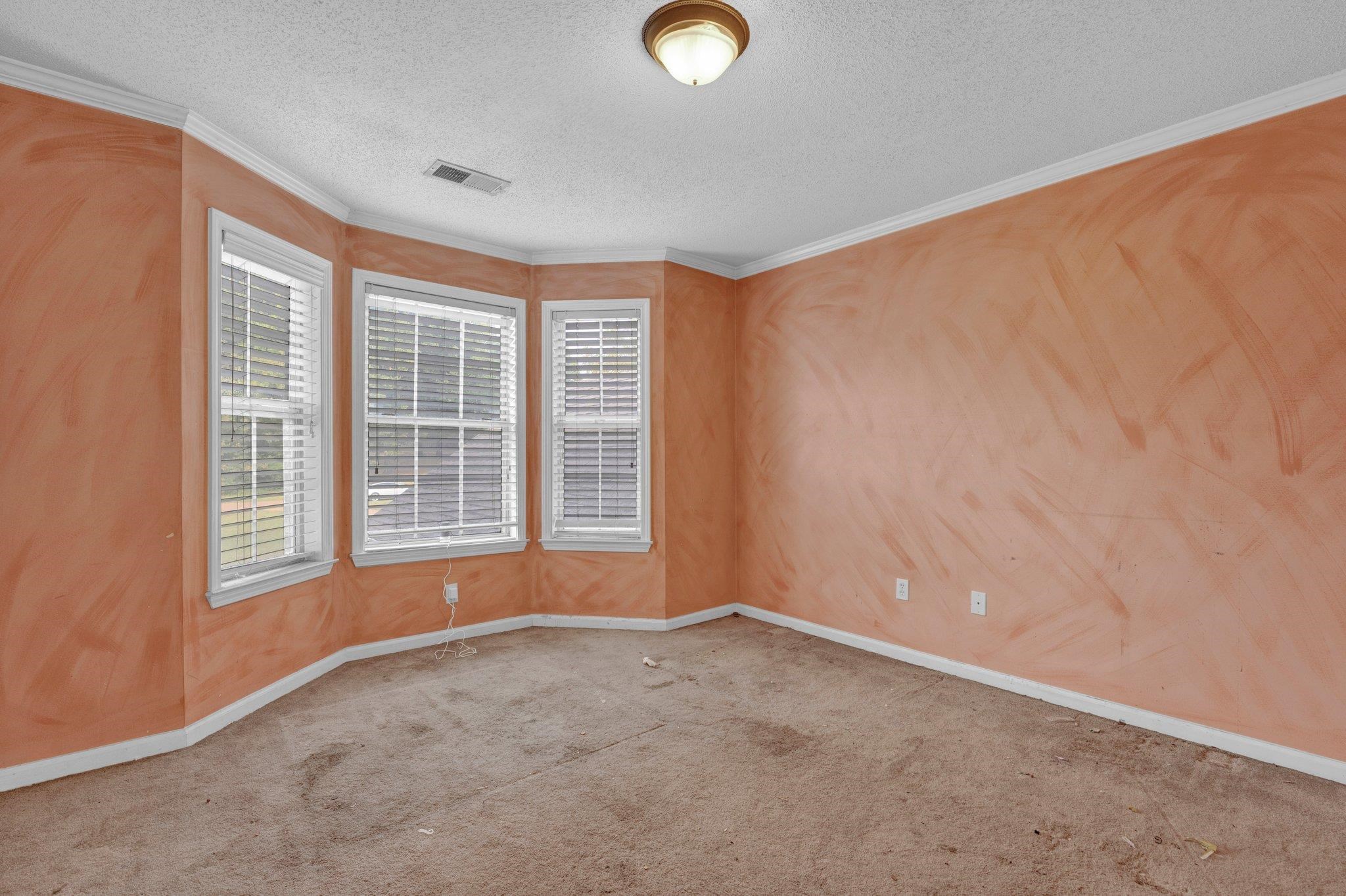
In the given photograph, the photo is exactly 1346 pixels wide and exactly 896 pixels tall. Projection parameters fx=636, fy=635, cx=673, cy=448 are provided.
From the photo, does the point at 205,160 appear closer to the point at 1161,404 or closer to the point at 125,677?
the point at 125,677

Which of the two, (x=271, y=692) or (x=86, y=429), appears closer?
(x=86, y=429)

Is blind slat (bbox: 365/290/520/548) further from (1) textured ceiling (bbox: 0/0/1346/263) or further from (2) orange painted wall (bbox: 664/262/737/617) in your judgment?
(2) orange painted wall (bbox: 664/262/737/617)

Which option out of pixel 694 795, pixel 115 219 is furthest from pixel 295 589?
pixel 694 795

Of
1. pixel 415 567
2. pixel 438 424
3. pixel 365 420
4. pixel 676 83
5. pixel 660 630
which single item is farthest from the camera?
pixel 660 630

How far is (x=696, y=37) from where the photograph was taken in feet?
6.71

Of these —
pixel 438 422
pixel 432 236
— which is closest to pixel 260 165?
pixel 432 236

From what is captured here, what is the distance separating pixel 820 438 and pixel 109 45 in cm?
388

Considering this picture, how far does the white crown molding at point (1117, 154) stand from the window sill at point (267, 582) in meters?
3.65

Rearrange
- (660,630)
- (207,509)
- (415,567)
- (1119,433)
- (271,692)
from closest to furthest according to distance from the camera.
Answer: (207,509), (1119,433), (271,692), (415,567), (660,630)

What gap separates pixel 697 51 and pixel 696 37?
0.04 metres

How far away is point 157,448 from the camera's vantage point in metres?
2.65

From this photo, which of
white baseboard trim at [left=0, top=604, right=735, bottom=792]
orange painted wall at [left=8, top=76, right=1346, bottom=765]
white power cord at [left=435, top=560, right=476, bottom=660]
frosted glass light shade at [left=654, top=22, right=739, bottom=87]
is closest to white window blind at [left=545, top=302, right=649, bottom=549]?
white baseboard trim at [left=0, top=604, right=735, bottom=792]

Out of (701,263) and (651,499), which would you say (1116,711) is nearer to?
(651,499)

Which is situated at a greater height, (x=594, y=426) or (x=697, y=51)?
(x=697, y=51)
